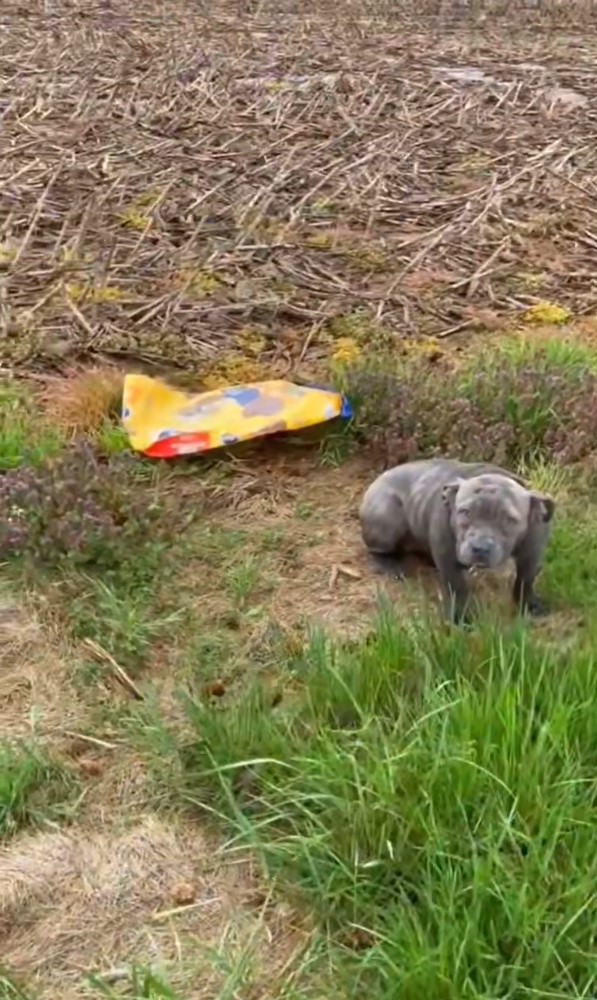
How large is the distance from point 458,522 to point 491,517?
→ 0.10 meters

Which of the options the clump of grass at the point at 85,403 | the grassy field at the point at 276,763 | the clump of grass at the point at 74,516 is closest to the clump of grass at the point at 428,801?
the grassy field at the point at 276,763

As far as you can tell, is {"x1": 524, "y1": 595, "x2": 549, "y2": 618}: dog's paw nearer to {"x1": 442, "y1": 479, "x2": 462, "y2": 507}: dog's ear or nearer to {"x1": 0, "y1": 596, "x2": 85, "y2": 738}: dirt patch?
{"x1": 442, "y1": 479, "x2": 462, "y2": 507}: dog's ear

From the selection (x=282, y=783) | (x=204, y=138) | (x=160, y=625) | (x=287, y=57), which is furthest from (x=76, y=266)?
(x=287, y=57)

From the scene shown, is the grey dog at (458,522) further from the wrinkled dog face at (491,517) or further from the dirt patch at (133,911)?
the dirt patch at (133,911)

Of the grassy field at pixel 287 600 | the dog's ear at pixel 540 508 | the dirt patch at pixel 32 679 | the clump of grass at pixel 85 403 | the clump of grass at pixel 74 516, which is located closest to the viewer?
the grassy field at pixel 287 600

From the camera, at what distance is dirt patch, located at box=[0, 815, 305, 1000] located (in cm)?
254

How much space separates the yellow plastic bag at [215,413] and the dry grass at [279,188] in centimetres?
50

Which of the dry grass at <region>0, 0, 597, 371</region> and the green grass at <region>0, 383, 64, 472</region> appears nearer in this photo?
the green grass at <region>0, 383, 64, 472</region>

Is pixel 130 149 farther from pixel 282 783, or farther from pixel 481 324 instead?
pixel 282 783

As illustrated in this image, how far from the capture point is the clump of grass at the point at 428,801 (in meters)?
2.37

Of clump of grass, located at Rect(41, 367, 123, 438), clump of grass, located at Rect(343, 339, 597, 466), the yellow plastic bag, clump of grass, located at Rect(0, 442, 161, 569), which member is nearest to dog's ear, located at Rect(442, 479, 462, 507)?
clump of grass, located at Rect(343, 339, 597, 466)

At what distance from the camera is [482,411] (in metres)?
4.46

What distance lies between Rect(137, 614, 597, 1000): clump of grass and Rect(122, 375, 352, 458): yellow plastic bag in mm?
1405

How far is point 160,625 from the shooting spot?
3561 mm
